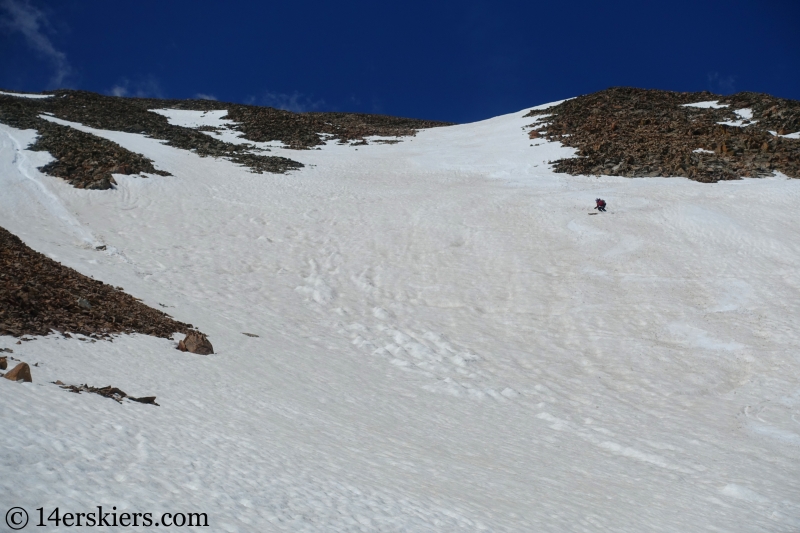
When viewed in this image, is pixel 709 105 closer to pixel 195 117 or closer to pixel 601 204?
pixel 601 204

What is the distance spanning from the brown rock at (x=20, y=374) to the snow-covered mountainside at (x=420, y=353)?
0.81 feet

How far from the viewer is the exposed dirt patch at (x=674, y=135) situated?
105 feet

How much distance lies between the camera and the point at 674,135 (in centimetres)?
3788

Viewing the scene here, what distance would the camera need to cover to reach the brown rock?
654 cm

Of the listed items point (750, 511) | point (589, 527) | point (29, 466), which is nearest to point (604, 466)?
point (750, 511)

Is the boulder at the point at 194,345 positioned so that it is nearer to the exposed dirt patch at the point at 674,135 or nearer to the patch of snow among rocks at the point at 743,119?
the exposed dirt patch at the point at 674,135

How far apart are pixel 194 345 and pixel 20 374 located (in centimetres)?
486

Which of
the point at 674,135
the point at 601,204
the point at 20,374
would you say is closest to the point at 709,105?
the point at 674,135

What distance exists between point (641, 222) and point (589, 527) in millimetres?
21816

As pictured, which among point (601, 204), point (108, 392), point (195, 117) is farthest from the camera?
point (195, 117)

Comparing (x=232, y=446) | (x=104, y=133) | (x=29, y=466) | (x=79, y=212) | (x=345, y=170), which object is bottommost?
(x=232, y=446)

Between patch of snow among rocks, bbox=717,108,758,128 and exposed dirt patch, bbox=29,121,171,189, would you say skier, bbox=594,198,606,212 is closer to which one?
patch of snow among rocks, bbox=717,108,758,128

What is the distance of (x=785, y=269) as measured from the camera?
20641 mm

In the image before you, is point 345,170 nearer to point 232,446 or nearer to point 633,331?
point 633,331
